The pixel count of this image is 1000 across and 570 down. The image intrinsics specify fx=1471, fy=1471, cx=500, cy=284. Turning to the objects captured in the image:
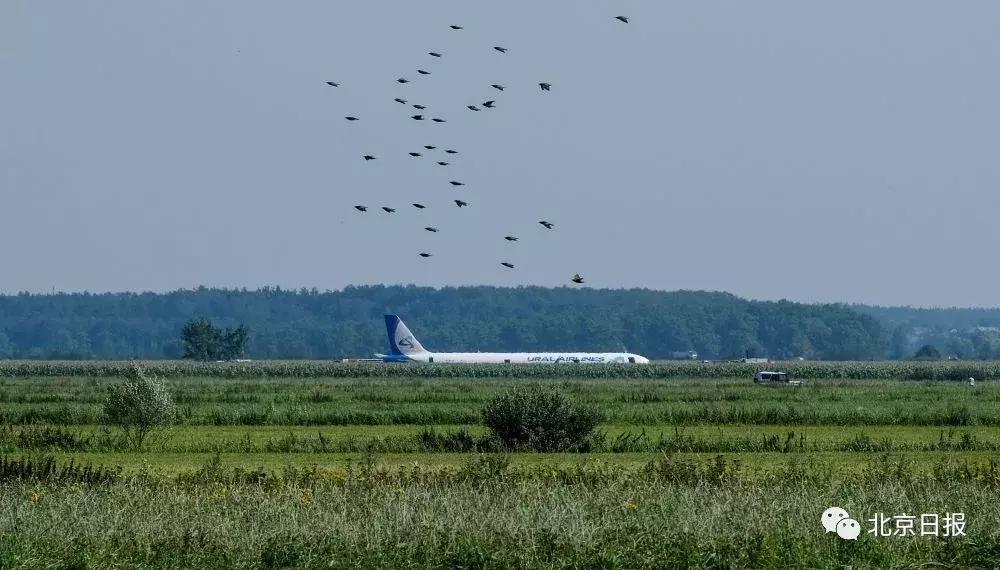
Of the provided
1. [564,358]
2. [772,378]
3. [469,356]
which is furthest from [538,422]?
[564,358]

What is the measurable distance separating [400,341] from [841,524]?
15122cm

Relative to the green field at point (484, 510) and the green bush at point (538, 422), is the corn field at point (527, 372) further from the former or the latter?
the green field at point (484, 510)

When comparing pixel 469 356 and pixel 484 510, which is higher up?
pixel 469 356

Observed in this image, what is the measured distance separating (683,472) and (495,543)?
8.79m

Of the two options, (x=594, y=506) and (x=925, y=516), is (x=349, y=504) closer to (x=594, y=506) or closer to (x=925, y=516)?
(x=594, y=506)

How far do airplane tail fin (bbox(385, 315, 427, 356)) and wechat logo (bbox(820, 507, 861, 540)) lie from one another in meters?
150

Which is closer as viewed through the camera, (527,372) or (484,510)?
(484,510)

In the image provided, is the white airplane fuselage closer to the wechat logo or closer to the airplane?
the airplane

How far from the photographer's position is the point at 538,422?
143ft

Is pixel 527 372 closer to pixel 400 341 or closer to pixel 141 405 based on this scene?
pixel 400 341

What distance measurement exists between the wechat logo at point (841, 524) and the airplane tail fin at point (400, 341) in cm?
14953

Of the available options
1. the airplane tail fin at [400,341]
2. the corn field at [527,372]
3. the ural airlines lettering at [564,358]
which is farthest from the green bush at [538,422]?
the airplane tail fin at [400,341]

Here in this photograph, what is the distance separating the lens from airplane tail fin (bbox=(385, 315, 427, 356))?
171 metres

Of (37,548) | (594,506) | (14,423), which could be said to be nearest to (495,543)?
(594,506)
